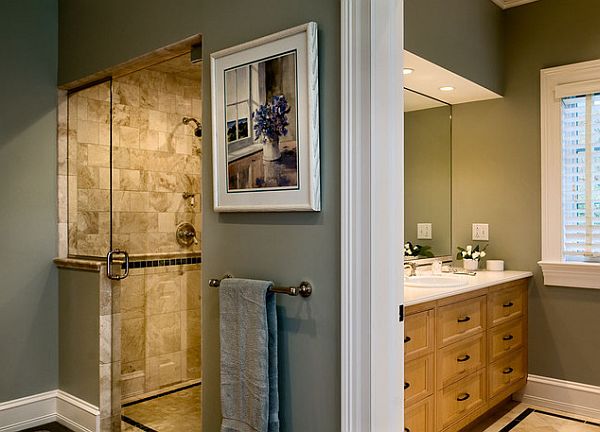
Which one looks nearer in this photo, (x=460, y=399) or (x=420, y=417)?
(x=420, y=417)

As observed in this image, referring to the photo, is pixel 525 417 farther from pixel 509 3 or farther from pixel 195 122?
pixel 195 122

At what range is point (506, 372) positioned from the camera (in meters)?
3.38

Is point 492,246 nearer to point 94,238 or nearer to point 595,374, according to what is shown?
point 595,374

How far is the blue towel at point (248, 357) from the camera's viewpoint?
6.59 ft

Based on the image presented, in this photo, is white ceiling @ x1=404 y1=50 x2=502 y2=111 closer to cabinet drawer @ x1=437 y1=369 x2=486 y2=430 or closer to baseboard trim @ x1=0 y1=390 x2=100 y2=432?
cabinet drawer @ x1=437 y1=369 x2=486 y2=430

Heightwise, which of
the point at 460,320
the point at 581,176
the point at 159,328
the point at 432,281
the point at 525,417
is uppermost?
the point at 581,176

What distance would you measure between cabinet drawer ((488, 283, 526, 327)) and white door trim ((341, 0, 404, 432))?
5.02ft

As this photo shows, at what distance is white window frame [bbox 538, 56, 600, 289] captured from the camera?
3451 mm

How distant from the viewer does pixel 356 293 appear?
72.9 inches

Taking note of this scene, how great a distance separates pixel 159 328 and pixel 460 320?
2.15 meters

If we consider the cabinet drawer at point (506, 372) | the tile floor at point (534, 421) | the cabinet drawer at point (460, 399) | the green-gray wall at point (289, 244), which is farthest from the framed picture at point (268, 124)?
the tile floor at point (534, 421)

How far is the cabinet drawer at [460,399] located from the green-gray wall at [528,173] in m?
0.80

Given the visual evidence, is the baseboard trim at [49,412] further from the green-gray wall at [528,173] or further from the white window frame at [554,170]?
the white window frame at [554,170]

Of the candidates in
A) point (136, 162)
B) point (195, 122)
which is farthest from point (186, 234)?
point (195, 122)
